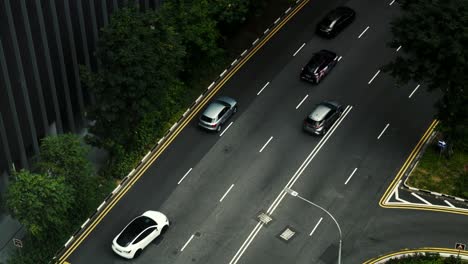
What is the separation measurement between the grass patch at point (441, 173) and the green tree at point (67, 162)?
2355cm

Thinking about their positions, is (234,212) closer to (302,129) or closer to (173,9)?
(302,129)

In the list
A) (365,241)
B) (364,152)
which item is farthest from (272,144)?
(365,241)

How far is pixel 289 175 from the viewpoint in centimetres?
5556

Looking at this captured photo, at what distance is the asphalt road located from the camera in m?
50.8

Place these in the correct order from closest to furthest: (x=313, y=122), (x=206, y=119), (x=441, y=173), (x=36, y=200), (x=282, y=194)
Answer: (x=36, y=200)
(x=282, y=194)
(x=441, y=173)
(x=313, y=122)
(x=206, y=119)

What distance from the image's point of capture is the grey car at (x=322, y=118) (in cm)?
5791

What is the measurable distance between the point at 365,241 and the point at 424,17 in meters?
15.9

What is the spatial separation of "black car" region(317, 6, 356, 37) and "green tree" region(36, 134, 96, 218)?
26615 mm

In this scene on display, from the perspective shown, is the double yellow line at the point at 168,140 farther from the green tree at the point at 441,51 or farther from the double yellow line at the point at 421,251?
the double yellow line at the point at 421,251

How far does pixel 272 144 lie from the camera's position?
5788cm

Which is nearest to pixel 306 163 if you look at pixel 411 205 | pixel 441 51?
pixel 411 205

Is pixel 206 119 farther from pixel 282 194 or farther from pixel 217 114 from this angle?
pixel 282 194

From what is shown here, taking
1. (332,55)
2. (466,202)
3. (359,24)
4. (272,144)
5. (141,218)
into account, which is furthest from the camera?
(359,24)

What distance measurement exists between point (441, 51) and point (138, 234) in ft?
77.9
